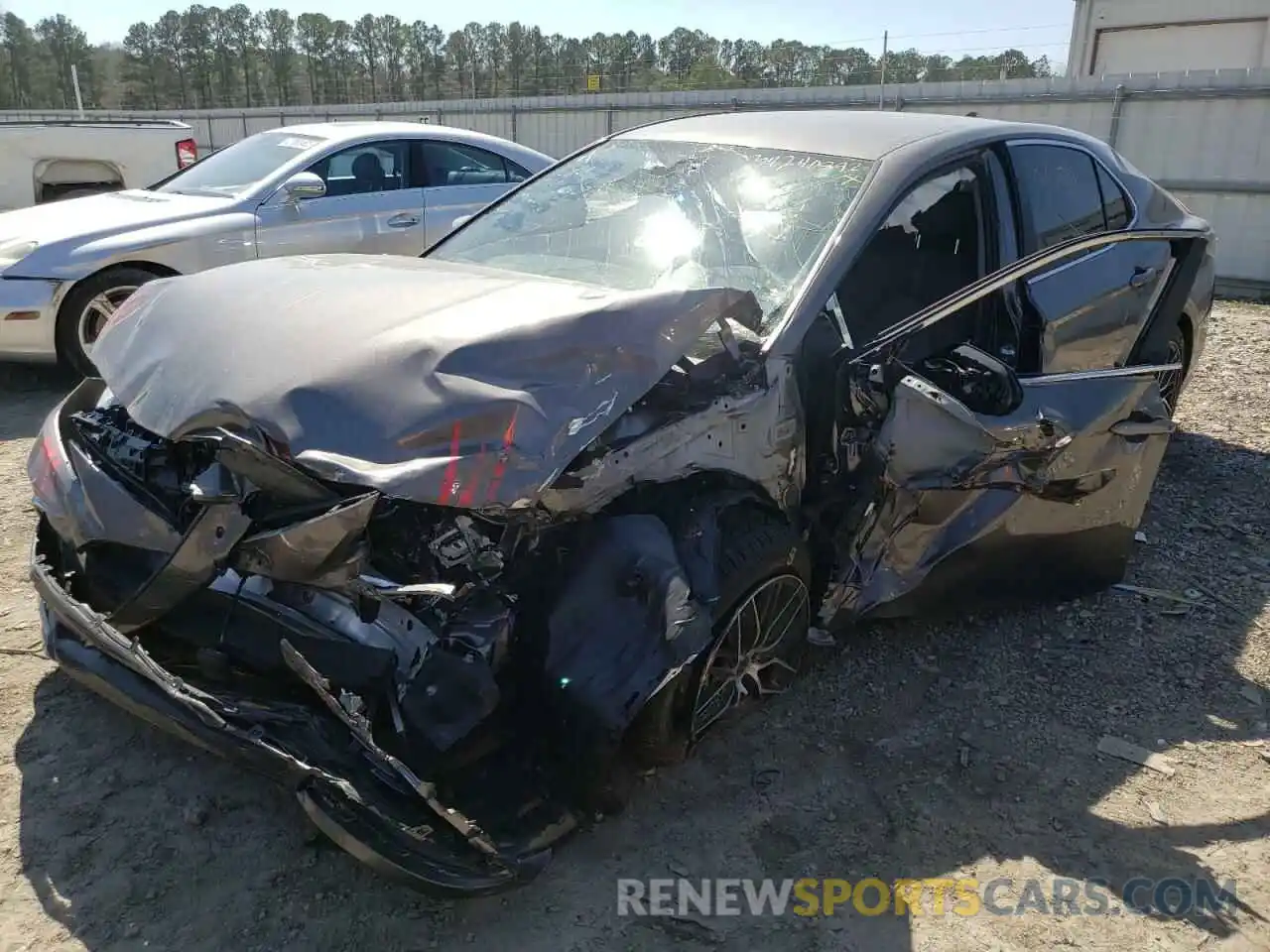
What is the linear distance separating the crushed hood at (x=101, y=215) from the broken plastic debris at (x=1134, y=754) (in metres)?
5.98

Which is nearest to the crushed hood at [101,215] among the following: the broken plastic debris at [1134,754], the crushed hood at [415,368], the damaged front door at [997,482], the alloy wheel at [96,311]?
the alloy wheel at [96,311]

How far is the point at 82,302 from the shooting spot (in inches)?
229

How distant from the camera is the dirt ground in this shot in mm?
2287

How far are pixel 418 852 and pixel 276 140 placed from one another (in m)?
6.41

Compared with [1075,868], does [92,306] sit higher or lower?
higher

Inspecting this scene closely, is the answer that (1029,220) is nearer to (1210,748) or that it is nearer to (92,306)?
(1210,748)

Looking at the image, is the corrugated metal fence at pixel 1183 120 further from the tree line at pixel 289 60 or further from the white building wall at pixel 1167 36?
the tree line at pixel 289 60

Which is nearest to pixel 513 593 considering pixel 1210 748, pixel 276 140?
pixel 1210 748

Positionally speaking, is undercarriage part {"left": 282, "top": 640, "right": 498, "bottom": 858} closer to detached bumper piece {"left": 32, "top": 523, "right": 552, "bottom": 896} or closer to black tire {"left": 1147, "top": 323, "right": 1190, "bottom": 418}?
detached bumper piece {"left": 32, "top": 523, "right": 552, "bottom": 896}

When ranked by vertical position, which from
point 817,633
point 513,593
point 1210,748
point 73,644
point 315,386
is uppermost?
point 315,386

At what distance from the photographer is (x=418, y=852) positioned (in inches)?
80.3

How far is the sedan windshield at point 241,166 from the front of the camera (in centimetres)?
671

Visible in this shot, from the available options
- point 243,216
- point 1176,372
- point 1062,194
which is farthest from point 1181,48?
point 243,216

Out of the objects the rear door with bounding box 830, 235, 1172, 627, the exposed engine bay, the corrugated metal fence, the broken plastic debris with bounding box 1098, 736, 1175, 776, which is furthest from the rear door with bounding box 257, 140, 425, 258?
the corrugated metal fence
